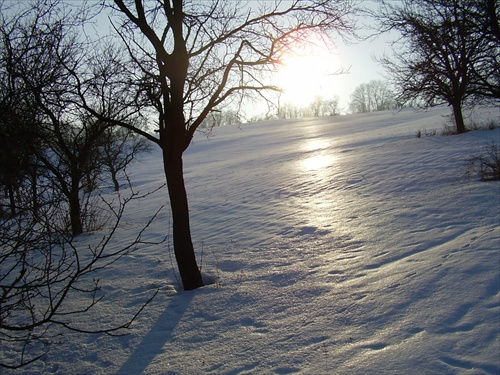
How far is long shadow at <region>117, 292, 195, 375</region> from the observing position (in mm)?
3732

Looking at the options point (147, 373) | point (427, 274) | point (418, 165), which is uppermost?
point (418, 165)

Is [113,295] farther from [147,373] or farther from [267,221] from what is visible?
[267,221]

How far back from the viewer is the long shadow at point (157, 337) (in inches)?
147

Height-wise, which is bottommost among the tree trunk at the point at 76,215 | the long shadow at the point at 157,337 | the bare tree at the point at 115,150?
the long shadow at the point at 157,337

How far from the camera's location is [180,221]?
215 inches

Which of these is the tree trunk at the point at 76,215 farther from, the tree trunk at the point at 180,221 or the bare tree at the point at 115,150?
the tree trunk at the point at 180,221

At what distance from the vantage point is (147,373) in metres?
3.57

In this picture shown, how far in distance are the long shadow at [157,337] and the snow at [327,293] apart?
0.7 inches

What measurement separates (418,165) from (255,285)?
6967 mm

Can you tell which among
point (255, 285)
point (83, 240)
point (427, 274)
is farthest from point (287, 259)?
point (83, 240)

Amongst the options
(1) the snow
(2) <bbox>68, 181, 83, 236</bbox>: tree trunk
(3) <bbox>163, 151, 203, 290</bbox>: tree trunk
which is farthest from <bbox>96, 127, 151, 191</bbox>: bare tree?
(1) the snow

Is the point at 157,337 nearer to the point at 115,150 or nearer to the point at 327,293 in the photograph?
the point at 327,293

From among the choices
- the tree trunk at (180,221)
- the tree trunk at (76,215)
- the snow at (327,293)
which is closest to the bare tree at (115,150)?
the tree trunk at (180,221)

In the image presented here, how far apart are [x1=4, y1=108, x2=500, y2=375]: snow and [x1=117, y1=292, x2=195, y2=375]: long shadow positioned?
0.06ft
